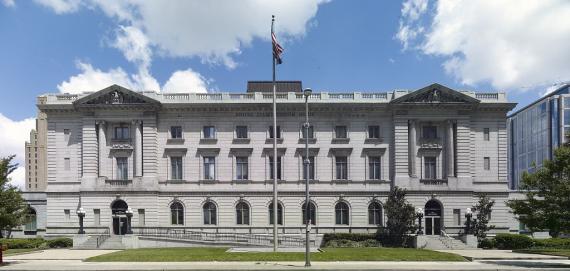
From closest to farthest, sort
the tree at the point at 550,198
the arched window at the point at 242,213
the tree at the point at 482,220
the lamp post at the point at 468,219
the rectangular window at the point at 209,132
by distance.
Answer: the tree at the point at 550,198 < the lamp post at the point at 468,219 < the tree at the point at 482,220 < the arched window at the point at 242,213 < the rectangular window at the point at 209,132

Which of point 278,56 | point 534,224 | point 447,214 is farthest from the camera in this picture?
point 447,214

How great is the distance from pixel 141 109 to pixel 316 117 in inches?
762

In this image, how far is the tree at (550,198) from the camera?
28.1 m

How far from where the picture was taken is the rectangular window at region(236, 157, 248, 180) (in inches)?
2068

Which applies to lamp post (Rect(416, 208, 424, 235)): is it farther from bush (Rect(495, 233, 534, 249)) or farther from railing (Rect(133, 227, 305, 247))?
railing (Rect(133, 227, 305, 247))

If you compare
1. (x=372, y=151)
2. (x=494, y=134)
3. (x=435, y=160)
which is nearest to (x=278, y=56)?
(x=372, y=151)

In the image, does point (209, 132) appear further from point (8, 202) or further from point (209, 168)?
point (8, 202)

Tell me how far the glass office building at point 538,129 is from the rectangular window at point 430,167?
278 ft

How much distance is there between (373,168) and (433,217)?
8330 millimetres

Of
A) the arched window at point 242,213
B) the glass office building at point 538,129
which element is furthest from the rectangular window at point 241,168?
the glass office building at point 538,129

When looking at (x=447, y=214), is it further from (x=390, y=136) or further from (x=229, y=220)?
(x=229, y=220)

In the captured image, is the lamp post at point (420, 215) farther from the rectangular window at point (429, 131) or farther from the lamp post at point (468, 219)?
the rectangular window at point (429, 131)

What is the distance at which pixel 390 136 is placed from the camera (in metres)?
52.5

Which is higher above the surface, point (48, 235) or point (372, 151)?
point (372, 151)
